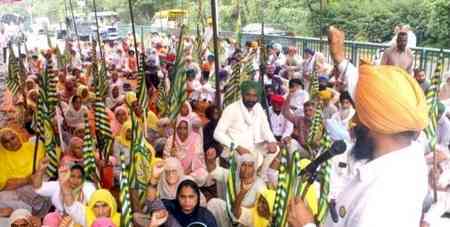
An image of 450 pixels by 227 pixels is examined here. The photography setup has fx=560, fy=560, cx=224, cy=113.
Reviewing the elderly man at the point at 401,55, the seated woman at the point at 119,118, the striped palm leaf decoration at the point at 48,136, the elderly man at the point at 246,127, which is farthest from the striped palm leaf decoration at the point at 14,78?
the elderly man at the point at 401,55

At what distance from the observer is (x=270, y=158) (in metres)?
3.64

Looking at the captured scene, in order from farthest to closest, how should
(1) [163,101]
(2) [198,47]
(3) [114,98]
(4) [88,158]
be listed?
(2) [198,47] → (3) [114,98] → (1) [163,101] → (4) [88,158]

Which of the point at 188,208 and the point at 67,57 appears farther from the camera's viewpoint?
the point at 67,57

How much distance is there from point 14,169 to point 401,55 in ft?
9.07

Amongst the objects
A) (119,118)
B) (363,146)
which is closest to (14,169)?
(119,118)

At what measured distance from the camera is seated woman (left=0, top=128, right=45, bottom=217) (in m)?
3.99

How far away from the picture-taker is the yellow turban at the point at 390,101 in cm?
275

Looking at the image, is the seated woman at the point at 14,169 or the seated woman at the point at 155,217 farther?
the seated woman at the point at 14,169

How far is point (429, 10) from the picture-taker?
3094mm

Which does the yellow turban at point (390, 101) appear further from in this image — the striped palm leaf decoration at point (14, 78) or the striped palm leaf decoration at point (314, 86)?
the striped palm leaf decoration at point (14, 78)

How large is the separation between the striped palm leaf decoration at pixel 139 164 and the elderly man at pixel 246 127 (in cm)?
50

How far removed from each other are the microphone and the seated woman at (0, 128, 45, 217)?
2041 mm

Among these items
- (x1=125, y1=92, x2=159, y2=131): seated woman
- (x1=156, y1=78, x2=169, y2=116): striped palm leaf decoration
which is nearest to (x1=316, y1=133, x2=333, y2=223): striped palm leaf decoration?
(x1=125, y1=92, x2=159, y2=131): seated woman

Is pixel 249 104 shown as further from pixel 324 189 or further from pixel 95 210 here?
pixel 95 210
